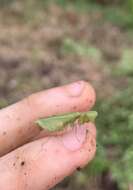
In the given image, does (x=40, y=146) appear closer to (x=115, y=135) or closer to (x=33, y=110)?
(x=33, y=110)

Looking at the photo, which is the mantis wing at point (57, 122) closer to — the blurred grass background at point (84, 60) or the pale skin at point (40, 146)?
the pale skin at point (40, 146)

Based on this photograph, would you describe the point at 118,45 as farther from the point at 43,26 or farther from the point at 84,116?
the point at 84,116

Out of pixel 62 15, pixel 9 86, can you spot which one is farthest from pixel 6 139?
pixel 62 15

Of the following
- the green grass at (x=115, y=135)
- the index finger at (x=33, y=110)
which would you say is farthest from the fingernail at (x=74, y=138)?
the green grass at (x=115, y=135)

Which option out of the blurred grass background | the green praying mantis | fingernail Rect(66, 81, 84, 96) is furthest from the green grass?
the green praying mantis

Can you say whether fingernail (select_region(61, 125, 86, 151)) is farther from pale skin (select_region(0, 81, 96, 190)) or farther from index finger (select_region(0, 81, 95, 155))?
index finger (select_region(0, 81, 95, 155))

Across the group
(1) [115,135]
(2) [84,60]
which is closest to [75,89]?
(1) [115,135]
